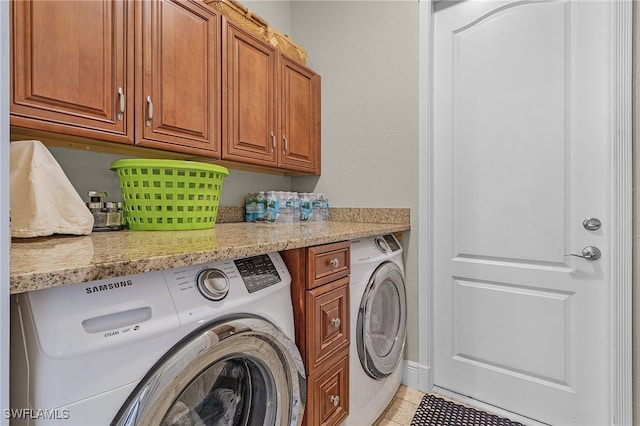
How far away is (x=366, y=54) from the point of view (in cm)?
208

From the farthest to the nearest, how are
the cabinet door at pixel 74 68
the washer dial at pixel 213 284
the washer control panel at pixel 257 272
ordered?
the cabinet door at pixel 74 68 → the washer control panel at pixel 257 272 → the washer dial at pixel 213 284

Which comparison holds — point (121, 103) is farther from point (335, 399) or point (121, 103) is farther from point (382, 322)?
point (382, 322)

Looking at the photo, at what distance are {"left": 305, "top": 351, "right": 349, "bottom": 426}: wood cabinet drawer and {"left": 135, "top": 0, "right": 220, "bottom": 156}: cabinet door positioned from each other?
114cm

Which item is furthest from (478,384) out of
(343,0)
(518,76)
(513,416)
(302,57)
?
(343,0)

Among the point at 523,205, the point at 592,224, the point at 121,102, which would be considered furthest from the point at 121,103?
the point at 592,224

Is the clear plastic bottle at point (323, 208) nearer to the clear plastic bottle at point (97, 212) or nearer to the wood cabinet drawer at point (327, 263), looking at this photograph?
the wood cabinet drawer at point (327, 263)

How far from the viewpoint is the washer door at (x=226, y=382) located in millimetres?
645

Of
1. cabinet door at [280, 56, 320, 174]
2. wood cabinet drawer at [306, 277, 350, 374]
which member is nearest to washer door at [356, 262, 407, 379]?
wood cabinet drawer at [306, 277, 350, 374]

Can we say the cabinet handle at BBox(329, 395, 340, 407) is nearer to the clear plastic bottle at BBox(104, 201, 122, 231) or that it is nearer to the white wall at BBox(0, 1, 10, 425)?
the white wall at BBox(0, 1, 10, 425)

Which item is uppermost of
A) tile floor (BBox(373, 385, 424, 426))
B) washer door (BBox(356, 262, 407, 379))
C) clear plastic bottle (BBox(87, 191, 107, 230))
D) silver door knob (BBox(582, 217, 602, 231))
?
clear plastic bottle (BBox(87, 191, 107, 230))

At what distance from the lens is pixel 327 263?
119 centimetres

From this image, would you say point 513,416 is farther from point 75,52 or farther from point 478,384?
point 75,52

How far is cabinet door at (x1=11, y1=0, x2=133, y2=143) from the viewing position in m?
1.01

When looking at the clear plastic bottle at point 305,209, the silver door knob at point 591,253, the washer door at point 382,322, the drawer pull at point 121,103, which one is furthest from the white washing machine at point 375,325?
the drawer pull at point 121,103
